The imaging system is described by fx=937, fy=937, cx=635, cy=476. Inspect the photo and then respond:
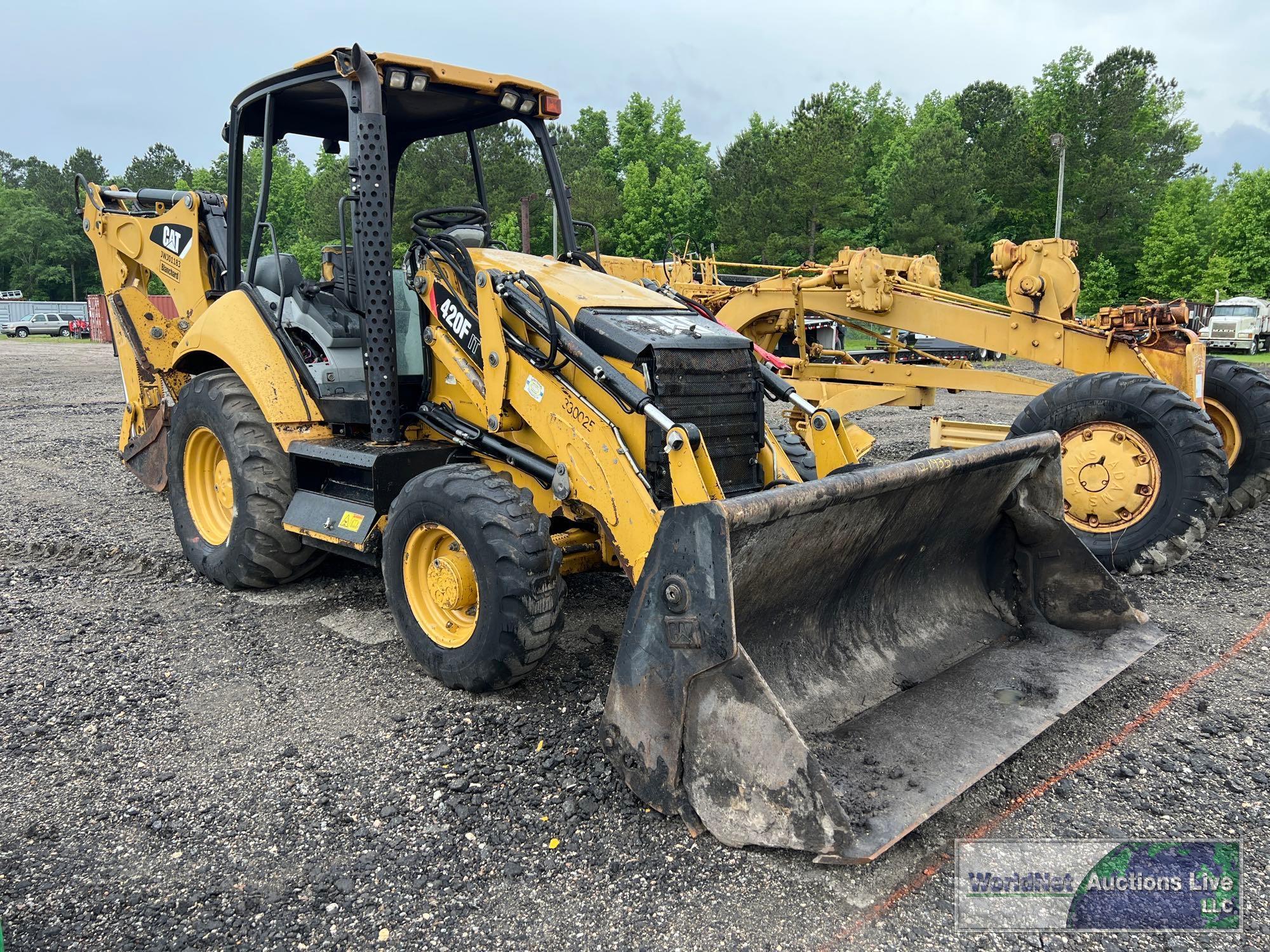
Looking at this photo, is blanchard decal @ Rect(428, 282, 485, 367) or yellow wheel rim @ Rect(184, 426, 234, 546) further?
yellow wheel rim @ Rect(184, 426, 234, 546)

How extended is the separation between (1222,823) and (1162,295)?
4501 cm

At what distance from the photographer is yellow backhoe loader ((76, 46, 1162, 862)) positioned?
119 inches

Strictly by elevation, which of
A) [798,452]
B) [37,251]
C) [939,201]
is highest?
[939,201]

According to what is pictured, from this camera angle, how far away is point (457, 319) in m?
4.67

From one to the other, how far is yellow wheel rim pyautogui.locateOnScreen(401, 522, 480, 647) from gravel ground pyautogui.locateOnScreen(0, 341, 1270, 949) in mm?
291

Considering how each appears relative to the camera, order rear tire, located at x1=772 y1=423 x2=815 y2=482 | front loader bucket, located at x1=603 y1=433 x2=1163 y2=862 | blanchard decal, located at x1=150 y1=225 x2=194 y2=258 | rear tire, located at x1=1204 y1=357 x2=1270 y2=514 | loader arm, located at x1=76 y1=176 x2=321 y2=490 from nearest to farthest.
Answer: front loader bucket, located at x1=603 y1=433 x2=1163 y2=862 < rear tire, located at x1=772 y1=423 x2=815 y2=482 < loader arm, located at x1=76 y1=176 x2=321 y2=490 < blanchard decal, located at x1=150 y1=225 x2=194 y2=258 < rear tire, located at x1=1204 y1=357 x2=1270 y2=514

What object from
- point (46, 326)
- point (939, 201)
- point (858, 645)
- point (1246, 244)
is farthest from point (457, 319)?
point (46, 326)

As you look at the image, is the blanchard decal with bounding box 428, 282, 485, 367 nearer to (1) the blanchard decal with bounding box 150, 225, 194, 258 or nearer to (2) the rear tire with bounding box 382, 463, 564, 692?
(2) the rear tire with bounding box 382, 463, 564, 692

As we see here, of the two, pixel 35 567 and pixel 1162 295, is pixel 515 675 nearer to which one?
pixel 35 567

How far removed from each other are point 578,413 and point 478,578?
83 centimetres

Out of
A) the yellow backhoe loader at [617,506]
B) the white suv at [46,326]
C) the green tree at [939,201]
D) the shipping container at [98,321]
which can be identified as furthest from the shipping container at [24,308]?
the yellow backhoe loader at [617,506]

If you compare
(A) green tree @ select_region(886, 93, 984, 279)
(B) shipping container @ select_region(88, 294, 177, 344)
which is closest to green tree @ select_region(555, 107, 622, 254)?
(A) green tree @ select_region(886, 93, 984, 279)

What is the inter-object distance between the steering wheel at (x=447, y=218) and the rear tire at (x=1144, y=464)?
377 cm

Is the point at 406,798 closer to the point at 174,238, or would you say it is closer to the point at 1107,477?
the point at 1107,477
